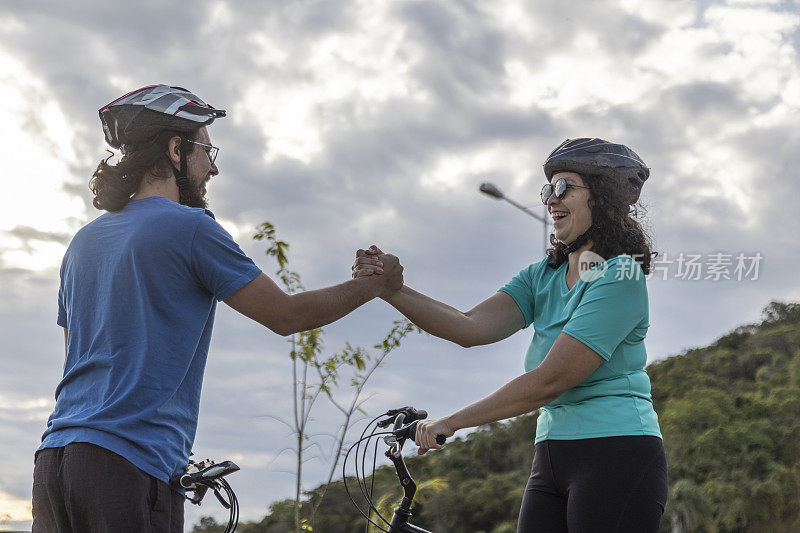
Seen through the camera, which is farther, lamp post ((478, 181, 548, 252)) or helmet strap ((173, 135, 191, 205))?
lamp post ((478, 181, 548, 252))

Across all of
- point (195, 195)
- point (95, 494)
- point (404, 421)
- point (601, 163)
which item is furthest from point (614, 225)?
point (95, 494)

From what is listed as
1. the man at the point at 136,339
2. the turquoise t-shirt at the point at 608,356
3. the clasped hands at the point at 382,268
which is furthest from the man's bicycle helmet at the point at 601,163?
the man at the point at 136,339

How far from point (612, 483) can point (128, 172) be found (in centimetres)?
209

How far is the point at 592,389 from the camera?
9.71 feet

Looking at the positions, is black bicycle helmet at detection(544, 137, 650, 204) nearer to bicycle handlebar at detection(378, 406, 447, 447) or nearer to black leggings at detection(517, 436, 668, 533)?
black leggings at detection(517, 436, 668, 533)

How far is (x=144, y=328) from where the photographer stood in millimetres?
2455

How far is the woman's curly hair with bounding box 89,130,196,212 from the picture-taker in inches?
109

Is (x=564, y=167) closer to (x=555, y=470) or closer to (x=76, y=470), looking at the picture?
(x=555, y=470)

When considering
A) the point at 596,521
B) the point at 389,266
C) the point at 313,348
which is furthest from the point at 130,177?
the point at 313,348

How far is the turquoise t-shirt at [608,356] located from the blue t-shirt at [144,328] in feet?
4.17

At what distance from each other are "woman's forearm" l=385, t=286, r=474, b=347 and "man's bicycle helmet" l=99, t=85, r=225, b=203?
4.40ft

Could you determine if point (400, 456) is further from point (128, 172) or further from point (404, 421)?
point (128, 172)

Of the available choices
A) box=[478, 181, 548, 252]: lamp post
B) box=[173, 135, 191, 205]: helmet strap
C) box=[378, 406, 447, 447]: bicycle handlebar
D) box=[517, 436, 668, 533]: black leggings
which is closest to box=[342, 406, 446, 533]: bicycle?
box=[378, 406, 447, 447]: bicycle handlebar

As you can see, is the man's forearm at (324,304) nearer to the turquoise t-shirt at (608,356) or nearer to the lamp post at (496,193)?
the turquoise t-shirt at (608,356)
